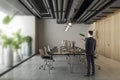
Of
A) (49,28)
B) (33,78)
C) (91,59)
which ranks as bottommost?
(33,78)

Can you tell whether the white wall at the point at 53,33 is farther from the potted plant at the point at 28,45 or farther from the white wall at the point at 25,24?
the potted plant at the point at 28,45

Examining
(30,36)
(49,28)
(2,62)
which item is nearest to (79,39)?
(49,28)

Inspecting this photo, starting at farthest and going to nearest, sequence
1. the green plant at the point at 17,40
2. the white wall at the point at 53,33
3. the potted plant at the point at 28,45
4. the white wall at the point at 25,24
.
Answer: the white wall at the point at 53,33 → the white wall at the point at 25,24 → the potted plant at the point at 28,45 → the green plant at the point at 17,40

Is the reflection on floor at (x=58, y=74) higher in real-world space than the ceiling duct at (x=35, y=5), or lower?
lower

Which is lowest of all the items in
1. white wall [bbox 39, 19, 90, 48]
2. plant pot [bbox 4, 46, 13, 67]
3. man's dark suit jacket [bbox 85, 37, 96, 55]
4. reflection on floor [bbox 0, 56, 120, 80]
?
reflection on floor [bbox 0, 56, 120, 80]

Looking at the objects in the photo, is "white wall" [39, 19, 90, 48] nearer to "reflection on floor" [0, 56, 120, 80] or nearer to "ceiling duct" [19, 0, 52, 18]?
"ceiling duct" [19, 0, 52, 18]

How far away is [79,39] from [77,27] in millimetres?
1037

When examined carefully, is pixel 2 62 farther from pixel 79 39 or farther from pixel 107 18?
pixel 79 39

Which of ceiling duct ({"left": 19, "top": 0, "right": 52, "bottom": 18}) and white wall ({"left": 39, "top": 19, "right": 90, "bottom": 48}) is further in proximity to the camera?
white wall ({"left": 39, "top": 19, "right": 90, "bottom": 48})

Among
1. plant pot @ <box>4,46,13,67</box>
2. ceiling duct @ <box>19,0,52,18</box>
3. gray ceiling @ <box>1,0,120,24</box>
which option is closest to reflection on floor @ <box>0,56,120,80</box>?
plant pot @ <box>4,46,13,67</box>

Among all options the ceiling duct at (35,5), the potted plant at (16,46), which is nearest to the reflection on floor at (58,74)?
the potted plant at (16,46)

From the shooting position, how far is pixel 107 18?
1598 cm

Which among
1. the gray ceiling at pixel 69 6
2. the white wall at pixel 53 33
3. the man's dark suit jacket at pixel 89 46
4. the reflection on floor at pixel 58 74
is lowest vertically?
the reflection on floor at pixel 58 74

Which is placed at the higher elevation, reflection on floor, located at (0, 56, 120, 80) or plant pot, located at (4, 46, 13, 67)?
plant pot, located at (4, 46, 13, 67)
